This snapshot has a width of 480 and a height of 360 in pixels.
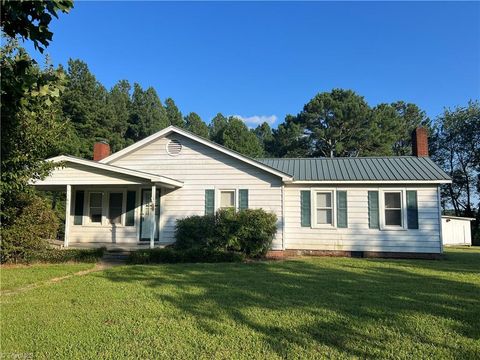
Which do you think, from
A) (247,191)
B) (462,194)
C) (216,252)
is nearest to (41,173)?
(216,252)

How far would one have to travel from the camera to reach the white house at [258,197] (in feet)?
47.9

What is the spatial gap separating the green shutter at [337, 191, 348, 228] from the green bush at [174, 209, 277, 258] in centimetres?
266

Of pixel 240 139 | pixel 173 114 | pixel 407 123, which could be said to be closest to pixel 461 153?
pixel 407 123

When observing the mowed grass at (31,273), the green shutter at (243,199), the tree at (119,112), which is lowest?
the mowed grass at (31,273)

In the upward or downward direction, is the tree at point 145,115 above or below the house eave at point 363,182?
above

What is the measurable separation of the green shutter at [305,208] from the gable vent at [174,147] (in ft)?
17.0

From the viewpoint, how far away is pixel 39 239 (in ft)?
38.6

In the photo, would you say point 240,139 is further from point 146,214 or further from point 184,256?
point 184,256

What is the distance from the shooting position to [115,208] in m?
16.2

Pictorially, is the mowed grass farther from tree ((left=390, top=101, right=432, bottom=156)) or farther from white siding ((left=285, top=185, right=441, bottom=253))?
tree ((left=390, top=101, right=432, bottom=156))

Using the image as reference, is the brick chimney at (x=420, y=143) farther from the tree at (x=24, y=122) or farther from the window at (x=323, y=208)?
the tree at (x=24, y=122)

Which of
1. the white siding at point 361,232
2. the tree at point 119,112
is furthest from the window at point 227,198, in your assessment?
the tree at point 119,112

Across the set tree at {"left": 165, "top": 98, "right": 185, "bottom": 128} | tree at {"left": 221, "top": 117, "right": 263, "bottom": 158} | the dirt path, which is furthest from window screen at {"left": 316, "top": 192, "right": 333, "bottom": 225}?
tree at {"left": 165, "top": 98, "right": 185, "bottom": 128}

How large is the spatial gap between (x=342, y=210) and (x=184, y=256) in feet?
20.9
